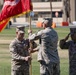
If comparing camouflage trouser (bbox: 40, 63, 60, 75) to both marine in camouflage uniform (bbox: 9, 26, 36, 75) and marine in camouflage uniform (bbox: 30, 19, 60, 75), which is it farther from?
marine in camouflage uniform (bbox: 9, 26, 36, 75)

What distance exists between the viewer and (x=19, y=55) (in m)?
10.9

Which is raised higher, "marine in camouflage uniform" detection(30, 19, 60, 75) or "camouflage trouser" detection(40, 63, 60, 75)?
"marine in camouflage uniform" detection(30, 19, 60, 75)

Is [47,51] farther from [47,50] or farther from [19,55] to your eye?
[19,55]

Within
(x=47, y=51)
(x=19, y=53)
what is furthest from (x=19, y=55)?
(x=47, y=51)

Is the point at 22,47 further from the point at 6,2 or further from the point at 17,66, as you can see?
the point at 6,2

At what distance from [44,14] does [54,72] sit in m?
86.5

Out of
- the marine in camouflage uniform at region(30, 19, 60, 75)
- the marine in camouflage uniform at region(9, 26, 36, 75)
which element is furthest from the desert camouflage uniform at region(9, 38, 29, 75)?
the marine in camouflage uniform at region(30, 19, 60, 75)

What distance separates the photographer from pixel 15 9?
11477mm

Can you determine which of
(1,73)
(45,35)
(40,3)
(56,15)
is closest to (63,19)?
(56,15)

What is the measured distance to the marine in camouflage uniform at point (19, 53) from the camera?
35.5ft

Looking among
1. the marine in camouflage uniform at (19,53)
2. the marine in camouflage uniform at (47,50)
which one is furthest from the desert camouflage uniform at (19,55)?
the marine in camouflage uniform at (47,50)

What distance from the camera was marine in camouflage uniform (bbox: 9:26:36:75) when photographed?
1081 cm

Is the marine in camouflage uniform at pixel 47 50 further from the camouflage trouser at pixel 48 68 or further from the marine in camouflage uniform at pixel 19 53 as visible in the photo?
the marine in camouflage uniform at pixel 19 53

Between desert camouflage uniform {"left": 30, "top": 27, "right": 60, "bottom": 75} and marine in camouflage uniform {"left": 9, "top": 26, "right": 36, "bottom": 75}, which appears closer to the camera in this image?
desert camouflage uniform {"left": 30, "top": 27, "right": 60, "bottom": 75}
